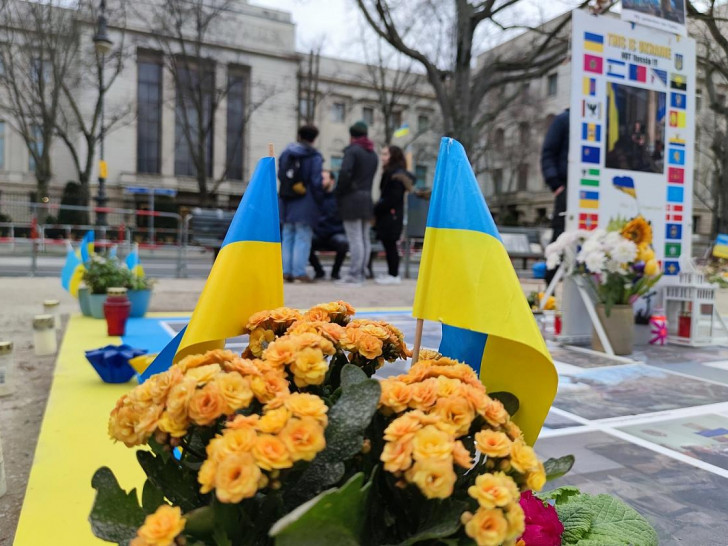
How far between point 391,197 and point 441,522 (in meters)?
8.39

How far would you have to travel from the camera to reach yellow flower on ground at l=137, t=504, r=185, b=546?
91 centimetres

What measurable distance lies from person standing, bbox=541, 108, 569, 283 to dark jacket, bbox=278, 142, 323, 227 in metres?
3.72

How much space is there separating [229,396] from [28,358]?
12.0 ft

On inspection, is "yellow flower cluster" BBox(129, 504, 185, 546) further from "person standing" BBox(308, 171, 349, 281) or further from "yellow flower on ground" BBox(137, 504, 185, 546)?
"person standing" BBox(308, 171, 349, 281)

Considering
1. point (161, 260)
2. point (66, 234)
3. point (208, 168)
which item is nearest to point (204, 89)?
point (208, 168)

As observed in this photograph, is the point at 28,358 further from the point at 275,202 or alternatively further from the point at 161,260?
the point at 161,260

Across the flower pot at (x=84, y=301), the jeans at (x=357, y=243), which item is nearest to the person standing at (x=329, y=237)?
the jeans at (x=357, y=243)

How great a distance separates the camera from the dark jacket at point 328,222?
10.2 m

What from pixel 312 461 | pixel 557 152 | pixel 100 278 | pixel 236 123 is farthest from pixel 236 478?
pixel 236 123

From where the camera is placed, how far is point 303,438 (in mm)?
958

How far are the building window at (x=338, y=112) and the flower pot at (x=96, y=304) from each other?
36.5 m

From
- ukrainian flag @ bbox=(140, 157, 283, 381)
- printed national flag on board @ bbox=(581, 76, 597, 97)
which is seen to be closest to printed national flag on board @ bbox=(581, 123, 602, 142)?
printed national flag on board @ bbox=(581, 76, 597, 97)

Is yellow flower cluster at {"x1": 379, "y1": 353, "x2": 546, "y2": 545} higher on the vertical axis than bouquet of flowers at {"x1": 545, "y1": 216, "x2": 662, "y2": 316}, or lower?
lower

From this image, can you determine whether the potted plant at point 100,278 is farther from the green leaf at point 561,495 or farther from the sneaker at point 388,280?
the sneaker at point 388,280
